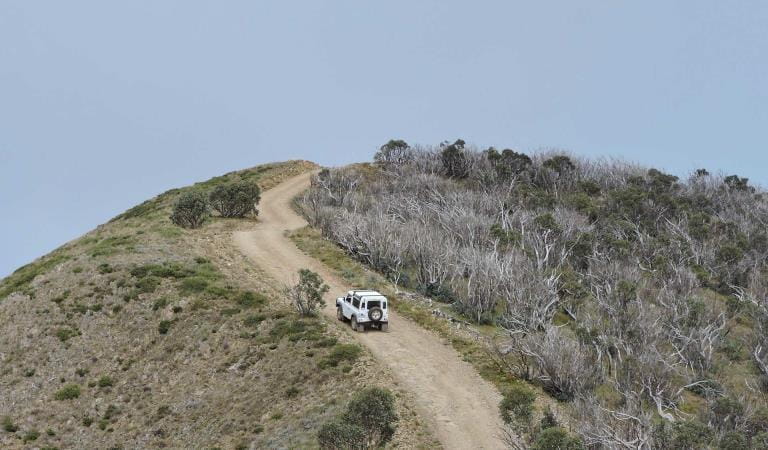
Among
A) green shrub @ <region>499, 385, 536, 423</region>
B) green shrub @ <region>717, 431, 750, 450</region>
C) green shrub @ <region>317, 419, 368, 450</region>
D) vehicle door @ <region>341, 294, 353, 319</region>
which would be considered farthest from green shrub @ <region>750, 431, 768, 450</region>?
vehicle door @ <region>341, 294, 353, 319</region>

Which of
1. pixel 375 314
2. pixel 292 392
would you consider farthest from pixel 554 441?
pixel 375 314

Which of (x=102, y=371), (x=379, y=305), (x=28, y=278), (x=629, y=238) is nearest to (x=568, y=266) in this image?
(x=629, y=238)

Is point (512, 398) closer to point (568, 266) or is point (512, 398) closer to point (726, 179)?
point (568, 266)

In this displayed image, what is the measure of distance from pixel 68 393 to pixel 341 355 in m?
14.4

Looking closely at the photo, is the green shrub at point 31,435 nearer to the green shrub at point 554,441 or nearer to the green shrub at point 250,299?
the green shrub at point 250,299

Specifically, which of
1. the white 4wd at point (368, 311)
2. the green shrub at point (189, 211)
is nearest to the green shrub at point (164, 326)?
the white 4wd at point (368, 311)

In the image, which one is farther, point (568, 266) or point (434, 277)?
point (568, 266)

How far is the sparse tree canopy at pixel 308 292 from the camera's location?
3525cm

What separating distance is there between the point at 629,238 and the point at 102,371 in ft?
143

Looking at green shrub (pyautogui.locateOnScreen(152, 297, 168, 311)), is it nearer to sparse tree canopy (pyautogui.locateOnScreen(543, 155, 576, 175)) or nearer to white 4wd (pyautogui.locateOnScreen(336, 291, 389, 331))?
white 4wd (pyautogui.locateOnScreen(336, 291, 389, 331))

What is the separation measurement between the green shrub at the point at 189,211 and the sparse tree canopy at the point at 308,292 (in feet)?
77.4

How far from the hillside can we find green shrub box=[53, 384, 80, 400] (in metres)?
0.06

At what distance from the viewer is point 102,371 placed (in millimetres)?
36000

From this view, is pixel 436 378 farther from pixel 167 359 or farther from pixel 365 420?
pixel 167 359
